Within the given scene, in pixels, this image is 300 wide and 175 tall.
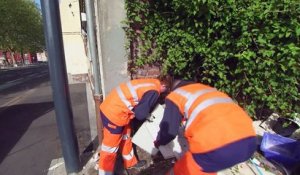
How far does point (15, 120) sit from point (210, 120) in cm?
655

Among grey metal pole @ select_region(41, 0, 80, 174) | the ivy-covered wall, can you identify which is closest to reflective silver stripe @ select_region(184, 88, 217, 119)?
the ivy-covered wall

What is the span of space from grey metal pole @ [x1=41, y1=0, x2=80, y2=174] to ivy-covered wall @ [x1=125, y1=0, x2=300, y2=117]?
111cm

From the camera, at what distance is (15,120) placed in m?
7.38

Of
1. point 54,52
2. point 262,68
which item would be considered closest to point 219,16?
point 262,68

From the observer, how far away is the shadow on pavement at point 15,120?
5605mm

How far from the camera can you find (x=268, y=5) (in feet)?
10.8

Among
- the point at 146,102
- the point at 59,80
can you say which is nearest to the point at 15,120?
the point at 59,80

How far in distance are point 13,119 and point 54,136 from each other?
237 centimetres

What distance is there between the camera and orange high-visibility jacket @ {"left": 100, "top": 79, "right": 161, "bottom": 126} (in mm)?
3381

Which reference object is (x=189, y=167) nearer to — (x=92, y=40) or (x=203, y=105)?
(x=203, y=105)

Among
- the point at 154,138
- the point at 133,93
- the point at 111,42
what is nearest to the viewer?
the point at 133,93

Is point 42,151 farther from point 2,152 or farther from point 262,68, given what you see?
point 262,68

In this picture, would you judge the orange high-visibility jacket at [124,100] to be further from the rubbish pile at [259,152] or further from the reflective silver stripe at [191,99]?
the reflective silver stripe at [191,99]

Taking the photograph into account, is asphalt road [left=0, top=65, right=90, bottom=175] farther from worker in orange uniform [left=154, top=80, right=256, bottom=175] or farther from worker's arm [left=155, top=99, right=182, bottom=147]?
worker in orange uniform [left=154, top=80, right=256, bottom=175]
